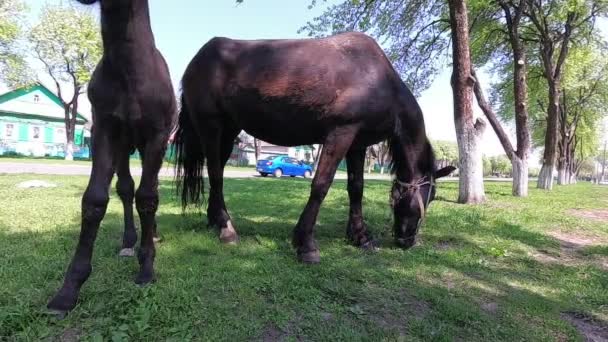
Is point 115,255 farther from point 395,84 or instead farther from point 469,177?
point 469,177

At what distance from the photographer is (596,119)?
37500 mm

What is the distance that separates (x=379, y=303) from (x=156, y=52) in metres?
2.69

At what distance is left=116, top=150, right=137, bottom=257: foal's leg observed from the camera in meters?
3.42

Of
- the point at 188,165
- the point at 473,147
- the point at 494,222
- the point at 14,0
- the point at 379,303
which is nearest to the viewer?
the point at 379,303

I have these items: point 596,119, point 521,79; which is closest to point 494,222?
point 521,79

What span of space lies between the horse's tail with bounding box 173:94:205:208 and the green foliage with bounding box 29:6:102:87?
34.2 meters

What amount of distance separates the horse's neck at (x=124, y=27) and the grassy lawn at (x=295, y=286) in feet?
5.81

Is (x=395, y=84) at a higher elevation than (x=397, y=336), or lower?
higher

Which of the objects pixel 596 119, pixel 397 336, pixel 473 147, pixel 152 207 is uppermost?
pixel 596 119

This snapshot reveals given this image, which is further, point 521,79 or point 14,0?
point 14,0

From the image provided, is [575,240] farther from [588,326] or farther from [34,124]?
[34,124]

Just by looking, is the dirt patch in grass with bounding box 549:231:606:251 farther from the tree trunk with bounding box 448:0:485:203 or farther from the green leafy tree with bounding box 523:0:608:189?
the green leafy tree with bounding box 523:0:608:189

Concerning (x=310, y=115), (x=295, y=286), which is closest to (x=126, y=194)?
(x=295, y=286)

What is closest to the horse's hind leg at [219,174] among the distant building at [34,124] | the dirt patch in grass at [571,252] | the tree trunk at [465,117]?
the dirt patch in grass at [571,252]
